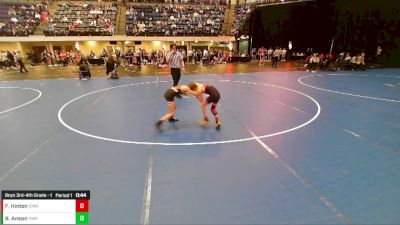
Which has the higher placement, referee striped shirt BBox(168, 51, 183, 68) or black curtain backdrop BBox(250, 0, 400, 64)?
black curtain backdrop BBox(250, 0, 400, 64)

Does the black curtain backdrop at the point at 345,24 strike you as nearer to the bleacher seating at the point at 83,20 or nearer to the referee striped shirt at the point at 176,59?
the referee striped shirt at the point at 176,59

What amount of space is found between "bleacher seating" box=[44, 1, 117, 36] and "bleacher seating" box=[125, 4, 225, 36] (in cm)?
185

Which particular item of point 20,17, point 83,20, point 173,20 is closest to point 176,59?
point 173,20

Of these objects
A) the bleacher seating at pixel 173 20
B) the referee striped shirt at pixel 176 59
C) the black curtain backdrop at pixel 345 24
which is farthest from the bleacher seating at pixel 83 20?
the referee striped shirt at pixel 176 59

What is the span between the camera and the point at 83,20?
27.8 meters
